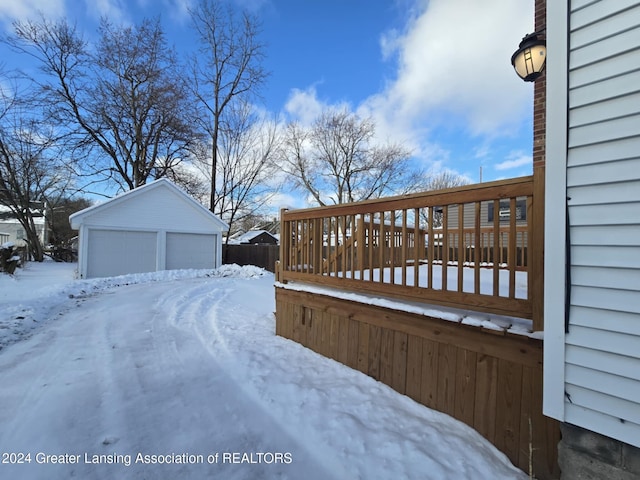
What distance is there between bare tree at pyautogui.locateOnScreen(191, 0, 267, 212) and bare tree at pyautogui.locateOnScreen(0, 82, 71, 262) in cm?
747

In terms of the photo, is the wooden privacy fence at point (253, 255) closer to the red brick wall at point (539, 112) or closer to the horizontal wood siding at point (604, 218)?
the red brick wall at point (539, 112)

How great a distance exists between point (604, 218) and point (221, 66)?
68.6 feet

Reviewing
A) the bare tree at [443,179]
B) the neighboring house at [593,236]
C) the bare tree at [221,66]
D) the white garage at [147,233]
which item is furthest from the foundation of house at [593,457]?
the bare tree at [443,179]

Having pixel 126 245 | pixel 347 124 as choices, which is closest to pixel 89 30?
pixel 126 245

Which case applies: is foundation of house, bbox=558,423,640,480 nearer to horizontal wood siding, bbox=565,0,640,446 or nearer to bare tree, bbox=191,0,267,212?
horizontal wood siding, bbox=565,0,640,446

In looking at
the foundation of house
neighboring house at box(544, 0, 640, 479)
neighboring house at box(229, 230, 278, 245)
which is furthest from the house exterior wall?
the foundation of house

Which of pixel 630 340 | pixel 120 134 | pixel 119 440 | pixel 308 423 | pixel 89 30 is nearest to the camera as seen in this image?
pixel 630 340

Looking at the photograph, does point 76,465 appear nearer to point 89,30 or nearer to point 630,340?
point 630,340

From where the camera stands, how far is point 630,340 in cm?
141

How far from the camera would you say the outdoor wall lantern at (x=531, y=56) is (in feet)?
11.6

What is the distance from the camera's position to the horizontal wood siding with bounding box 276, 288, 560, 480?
1.85 metres

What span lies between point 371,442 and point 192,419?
1.30 m

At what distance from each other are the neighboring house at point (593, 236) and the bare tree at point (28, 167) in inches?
788

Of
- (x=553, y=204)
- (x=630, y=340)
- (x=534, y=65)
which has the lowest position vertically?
(x=630, y=340)
